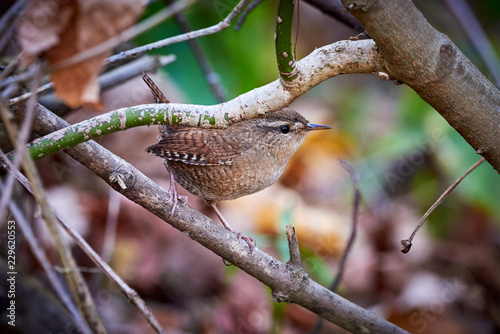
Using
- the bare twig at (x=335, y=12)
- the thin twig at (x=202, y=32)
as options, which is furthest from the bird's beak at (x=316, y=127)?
the thin twig at (x=202, y=32)

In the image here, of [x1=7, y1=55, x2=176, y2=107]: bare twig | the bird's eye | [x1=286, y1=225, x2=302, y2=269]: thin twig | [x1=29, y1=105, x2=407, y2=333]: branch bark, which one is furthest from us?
[x1=7, y1=55, x2=176, y2=107]: bare twig

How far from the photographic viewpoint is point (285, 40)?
5.04 ft

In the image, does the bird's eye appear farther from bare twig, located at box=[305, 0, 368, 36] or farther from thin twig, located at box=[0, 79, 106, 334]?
thin twig, located at box=[0, 79, 106, 334]

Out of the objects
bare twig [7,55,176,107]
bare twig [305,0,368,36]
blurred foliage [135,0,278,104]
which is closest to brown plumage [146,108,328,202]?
bare twig [7,55,176,107]

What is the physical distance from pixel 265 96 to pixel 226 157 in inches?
40.3

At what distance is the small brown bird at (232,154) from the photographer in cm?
269

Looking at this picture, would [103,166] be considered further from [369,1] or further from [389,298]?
[389,298]

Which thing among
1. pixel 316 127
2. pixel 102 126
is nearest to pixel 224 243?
pixel 102 126

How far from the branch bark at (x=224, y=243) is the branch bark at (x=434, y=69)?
967 mm

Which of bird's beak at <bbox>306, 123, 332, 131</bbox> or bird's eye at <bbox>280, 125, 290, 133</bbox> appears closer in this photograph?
bird's beak at <bbox>306, 123, 332, 131</bbox>

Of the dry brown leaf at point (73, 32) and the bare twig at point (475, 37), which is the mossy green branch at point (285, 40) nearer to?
the dry brown leaf at point (73, 32)

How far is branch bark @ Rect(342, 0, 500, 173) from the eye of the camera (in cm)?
150

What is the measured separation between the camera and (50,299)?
304cm

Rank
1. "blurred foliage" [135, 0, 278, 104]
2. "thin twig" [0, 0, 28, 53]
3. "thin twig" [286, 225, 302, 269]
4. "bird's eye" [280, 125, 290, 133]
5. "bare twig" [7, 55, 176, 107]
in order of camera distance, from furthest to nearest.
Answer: "blurred foliage" [135, 0, 278, 104] < "bare twig" [7, 55, 176, 107] < "bird's eye" [280, 125, 290, 133] < "thin twig" [286, 225, 302, 269] < "thin twig" [0, 0, 28, 53]
